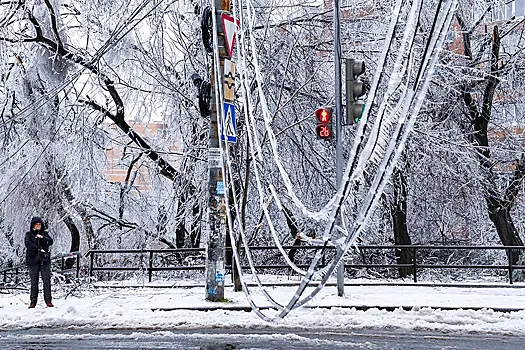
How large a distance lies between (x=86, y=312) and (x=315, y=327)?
13.4 feet

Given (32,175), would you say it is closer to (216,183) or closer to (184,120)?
(184,120)

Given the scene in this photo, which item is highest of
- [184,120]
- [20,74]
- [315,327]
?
[20,74]

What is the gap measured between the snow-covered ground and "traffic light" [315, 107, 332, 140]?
3.13 metres

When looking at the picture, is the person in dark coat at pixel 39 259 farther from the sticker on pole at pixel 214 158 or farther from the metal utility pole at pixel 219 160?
the sticker on pole at pixel 214 158

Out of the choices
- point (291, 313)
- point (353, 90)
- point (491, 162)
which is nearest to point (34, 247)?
point (291, 313)

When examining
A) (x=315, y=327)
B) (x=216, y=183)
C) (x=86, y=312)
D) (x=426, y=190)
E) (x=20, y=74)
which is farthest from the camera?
(x=426, y=190)

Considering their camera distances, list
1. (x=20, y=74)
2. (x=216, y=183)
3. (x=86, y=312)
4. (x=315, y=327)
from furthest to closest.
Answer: (x=20, y=74) → (x=216, y=183) → (x=86, y=312) → (x=315, y=327)

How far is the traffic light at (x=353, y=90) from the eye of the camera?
11.7 metres

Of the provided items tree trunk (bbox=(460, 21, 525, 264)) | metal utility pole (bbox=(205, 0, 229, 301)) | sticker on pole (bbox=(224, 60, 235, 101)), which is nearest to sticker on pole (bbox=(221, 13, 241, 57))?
sticker on pole (bbox=(224, 60, 235, 101))

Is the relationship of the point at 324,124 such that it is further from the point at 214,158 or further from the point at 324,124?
the point at 214,158

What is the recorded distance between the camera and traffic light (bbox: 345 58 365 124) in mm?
11695

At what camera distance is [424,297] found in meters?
12.7

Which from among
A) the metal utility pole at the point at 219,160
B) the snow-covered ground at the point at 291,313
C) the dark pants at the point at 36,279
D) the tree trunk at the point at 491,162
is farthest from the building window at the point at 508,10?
the dark pants at the point at 36,279

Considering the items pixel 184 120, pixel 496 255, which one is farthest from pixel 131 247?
pixel 496 255
